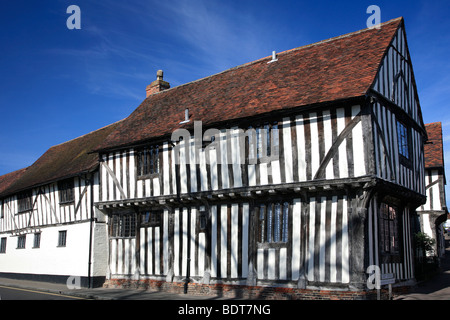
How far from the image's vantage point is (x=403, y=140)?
15.1 metres

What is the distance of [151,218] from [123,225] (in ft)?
5.50

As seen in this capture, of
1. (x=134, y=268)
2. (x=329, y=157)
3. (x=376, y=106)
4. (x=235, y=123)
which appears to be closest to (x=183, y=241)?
(x=134, y=268)

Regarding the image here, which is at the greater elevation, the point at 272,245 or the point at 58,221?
the point at 58,221

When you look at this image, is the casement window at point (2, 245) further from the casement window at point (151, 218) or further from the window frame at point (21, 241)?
the casement window at point (151, 218)

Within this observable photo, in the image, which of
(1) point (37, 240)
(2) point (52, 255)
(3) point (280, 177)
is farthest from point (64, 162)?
(3) point (280, 177)

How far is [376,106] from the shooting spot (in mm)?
13062

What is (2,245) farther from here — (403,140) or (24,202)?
(403,140)

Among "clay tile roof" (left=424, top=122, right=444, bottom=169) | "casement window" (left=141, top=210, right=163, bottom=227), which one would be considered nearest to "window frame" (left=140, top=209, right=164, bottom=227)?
"casement window" (left=141, top=210, right=163, bottom=227)

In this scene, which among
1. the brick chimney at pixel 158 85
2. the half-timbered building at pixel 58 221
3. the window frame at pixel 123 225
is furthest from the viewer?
the brick chimney at pixel 158 85

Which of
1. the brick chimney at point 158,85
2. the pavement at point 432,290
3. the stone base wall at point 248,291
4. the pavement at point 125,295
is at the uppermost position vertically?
the brick chimney at point 158,85

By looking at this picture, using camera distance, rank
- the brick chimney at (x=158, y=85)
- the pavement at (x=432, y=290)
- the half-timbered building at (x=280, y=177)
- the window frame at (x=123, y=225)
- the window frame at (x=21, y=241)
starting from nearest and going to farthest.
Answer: the half-timbered building at (x=280, y=177) → the pavement at (x=432, y=290) → the window frame at (x=123, y=225) → the brick chimney at (x=158, y=85) → the window frame at (x=21, y=241)

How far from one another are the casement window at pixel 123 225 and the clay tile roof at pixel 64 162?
2.52m

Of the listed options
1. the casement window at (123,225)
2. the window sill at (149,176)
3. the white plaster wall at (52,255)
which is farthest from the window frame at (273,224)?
the white plaster wall at (52,255)

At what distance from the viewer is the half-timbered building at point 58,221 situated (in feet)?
61.4
